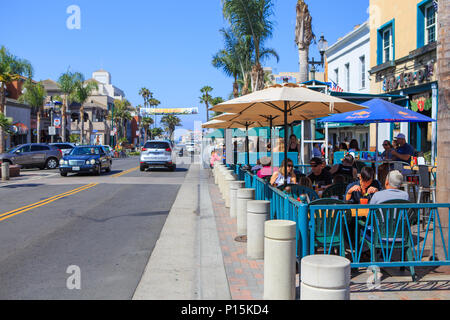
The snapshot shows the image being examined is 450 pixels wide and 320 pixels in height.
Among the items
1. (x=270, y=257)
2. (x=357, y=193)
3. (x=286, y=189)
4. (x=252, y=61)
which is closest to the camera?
(x=270, y=257)

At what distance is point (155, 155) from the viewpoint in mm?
24125

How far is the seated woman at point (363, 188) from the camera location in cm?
642

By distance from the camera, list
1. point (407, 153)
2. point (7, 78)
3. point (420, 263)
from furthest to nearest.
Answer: point (7, 78), point (407, 153), point (420, 263)

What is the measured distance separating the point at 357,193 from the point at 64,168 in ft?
56.8

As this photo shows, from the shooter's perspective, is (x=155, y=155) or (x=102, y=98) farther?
(x=102, y=98)

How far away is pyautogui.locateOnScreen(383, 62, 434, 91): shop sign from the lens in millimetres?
15719

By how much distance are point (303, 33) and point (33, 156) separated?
19.4m

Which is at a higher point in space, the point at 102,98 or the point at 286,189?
the point at 102,98

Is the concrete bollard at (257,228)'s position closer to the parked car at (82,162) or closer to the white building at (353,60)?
the parked car at (82,162)

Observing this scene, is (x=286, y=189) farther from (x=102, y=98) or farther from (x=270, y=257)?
(x=102, y=98)

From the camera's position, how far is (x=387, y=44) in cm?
2022

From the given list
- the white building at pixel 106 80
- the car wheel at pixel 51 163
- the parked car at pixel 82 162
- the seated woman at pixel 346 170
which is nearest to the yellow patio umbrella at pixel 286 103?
the seated woman at pixel 346 170

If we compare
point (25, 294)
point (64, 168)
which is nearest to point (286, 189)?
point (25, 294)
